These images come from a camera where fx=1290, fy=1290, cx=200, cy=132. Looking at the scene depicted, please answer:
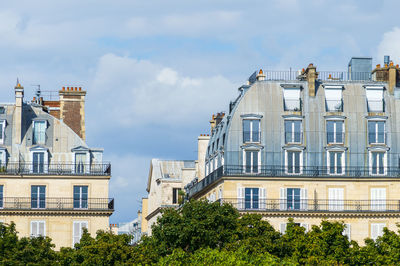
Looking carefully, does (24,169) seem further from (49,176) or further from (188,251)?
(188,251)

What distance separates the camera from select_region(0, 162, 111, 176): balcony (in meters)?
99.5

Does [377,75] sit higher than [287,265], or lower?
higher

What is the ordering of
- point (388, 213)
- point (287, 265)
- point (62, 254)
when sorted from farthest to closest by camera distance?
point (388, 213), point (62, 254), point (287, 265)

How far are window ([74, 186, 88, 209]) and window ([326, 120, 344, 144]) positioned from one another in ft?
63.2

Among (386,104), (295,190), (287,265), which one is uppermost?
(386,104)

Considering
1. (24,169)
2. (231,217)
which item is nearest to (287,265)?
(231,217)

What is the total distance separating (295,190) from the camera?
9844 centimetres

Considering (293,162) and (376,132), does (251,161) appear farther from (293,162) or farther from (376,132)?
(376,132)

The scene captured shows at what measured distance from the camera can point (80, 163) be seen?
330 feet

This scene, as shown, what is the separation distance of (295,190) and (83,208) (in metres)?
16.3

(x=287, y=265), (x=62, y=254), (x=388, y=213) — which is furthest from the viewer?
(x=388, y=213)

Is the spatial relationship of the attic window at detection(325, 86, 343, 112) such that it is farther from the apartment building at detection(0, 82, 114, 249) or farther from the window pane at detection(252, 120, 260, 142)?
the apartment building at detection(0, 82, 114, 249)

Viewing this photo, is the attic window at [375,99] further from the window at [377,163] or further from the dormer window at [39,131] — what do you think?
the dormer window at [39,131]

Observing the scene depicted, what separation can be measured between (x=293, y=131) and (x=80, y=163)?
1676 centimetres
